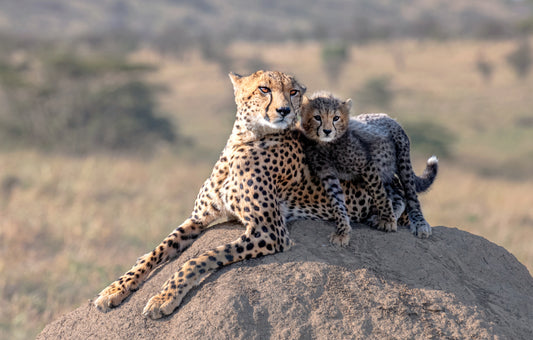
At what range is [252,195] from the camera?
3387mm

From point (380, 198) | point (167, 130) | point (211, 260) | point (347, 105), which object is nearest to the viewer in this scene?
point (211, 260)

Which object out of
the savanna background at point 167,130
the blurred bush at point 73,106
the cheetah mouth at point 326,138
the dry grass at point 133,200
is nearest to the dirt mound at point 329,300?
the cheetah mouth at point 326,138

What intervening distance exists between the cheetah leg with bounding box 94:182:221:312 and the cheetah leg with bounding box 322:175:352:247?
63 centimetres

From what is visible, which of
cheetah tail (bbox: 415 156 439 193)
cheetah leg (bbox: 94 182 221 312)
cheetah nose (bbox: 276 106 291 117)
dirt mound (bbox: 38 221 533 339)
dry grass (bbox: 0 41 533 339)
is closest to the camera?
dirt mound (bbox: 38 221 533 339)

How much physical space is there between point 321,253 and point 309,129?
0.73 metres

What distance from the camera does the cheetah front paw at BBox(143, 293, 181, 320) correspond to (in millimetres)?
3184

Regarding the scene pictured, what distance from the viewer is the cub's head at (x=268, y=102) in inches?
132

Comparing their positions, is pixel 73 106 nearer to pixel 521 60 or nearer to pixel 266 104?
pixel 266 104

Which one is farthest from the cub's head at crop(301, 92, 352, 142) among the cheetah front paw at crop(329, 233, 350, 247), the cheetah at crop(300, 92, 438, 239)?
the cheetah front paw at crop(329, 233, 350, 247)

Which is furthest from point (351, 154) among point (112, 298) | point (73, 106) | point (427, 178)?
point (73, 106)

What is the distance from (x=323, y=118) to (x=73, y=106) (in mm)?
14625

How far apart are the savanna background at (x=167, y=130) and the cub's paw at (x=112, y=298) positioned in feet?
9.32

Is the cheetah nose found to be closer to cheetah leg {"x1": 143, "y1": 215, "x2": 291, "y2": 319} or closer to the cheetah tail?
cheetah leg {"x1": 143, "y1": 215, "x2": 291, "y2": 319}

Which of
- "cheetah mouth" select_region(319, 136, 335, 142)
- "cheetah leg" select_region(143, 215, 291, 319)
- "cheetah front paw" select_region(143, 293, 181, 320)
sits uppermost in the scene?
"cheetah mouth" select_region(319, 136, 335, 142)
